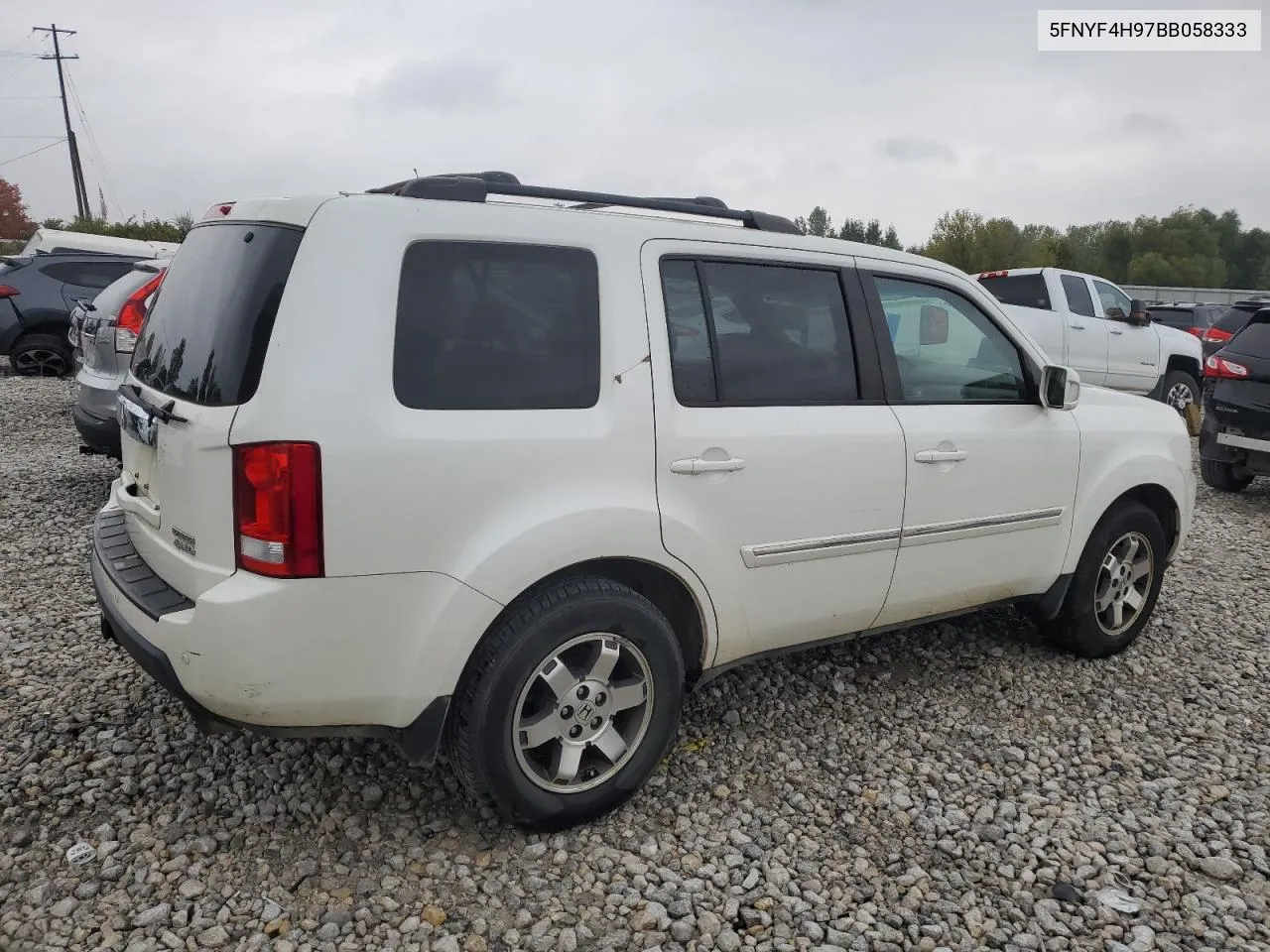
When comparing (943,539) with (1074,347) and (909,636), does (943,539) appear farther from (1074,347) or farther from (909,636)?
(1074,347)

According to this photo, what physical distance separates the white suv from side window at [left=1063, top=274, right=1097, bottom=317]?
913 centimetres

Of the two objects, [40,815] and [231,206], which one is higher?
[231,206]

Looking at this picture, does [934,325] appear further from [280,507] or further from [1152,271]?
[1152,271]

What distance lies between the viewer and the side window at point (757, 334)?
298 cm

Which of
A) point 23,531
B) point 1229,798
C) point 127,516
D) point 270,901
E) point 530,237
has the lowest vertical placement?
point 1229,798

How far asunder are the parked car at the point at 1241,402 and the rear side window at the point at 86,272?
40.0 ft

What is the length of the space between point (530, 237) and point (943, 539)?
1919mm

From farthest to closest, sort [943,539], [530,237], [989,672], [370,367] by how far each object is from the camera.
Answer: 1. [989,672]
2. [943,539]
3. [530,237]
4. [370,367]

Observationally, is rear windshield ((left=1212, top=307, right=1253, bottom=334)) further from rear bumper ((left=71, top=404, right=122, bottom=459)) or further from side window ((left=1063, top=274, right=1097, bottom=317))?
rear bumper ((left=71, top=404, right=122, bottom=459))

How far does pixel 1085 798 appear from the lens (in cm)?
321

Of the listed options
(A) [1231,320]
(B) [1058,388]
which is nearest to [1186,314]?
(A) [1231,320]

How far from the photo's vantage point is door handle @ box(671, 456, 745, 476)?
286 cm

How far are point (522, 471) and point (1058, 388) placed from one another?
2.37 meters

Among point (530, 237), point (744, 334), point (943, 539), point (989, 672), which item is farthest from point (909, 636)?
point (530, 237)
